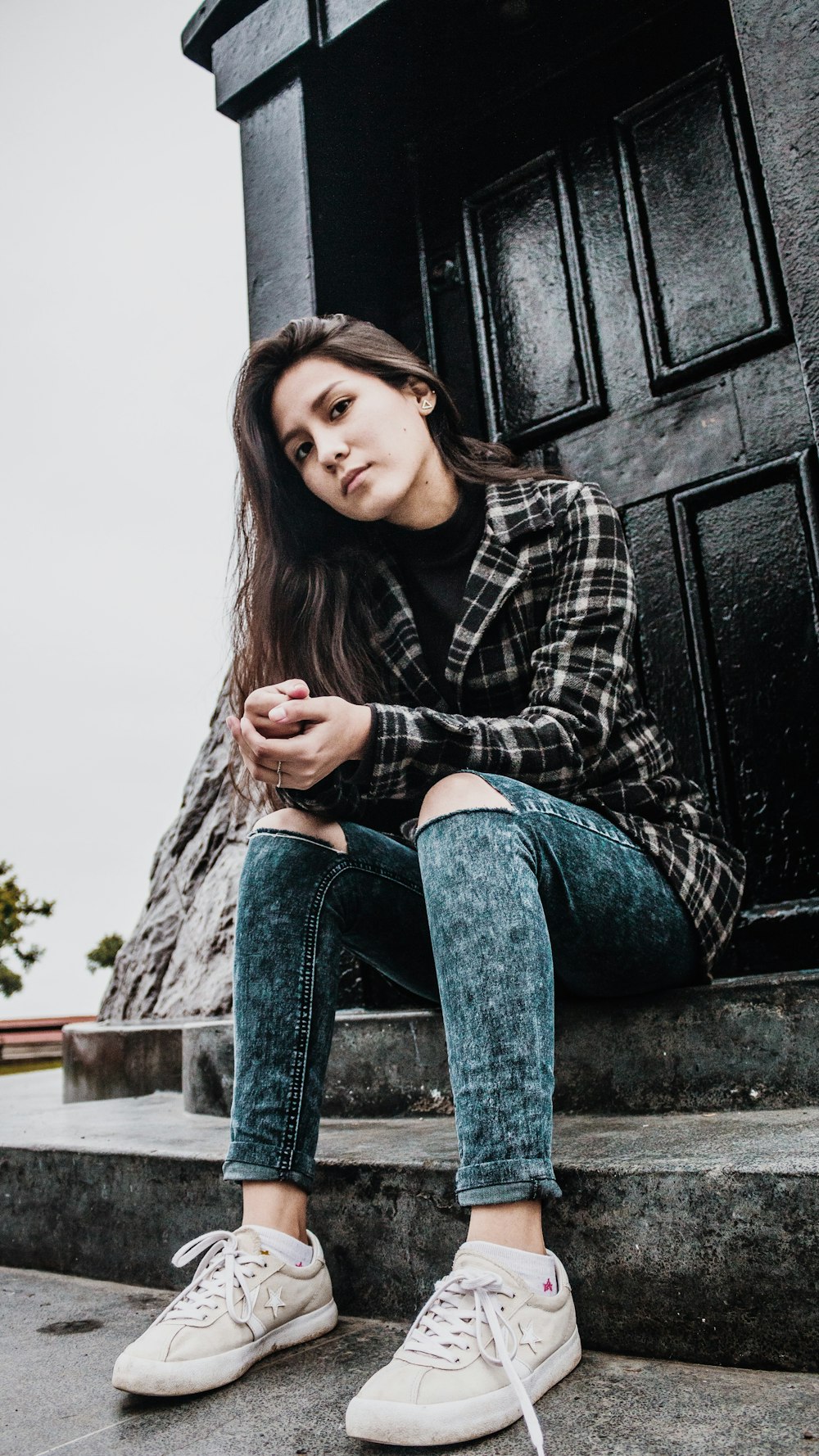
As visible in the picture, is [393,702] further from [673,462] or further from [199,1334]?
[199,1334]

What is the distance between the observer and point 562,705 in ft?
4.99

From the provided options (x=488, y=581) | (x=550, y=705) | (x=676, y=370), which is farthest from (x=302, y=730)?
(x=676, y=370)

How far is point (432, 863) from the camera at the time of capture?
1.30m

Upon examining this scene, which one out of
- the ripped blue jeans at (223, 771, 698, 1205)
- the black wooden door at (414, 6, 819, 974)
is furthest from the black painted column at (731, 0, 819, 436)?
the ripped blue jeans at (223, 771, 698, 1205)

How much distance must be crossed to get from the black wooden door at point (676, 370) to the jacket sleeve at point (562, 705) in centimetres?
57

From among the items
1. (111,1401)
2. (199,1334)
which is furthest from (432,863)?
(111,1401)

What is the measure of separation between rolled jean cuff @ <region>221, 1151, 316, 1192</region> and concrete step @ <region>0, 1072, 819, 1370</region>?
0.40ft

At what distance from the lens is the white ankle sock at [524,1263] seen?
3.70 ft

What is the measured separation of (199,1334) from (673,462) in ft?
6.52

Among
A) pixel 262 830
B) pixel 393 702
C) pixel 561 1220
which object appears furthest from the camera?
pixel 393 702

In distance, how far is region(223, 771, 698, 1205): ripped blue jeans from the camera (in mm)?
1177

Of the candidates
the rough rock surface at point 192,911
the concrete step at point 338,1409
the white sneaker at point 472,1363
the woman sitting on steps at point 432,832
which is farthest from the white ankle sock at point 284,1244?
the rough rock surface at point 192,911

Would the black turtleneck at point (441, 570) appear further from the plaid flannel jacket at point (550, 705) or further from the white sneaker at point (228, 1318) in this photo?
the white sneaker at point (228, 1318)

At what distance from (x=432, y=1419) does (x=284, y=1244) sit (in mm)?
395
